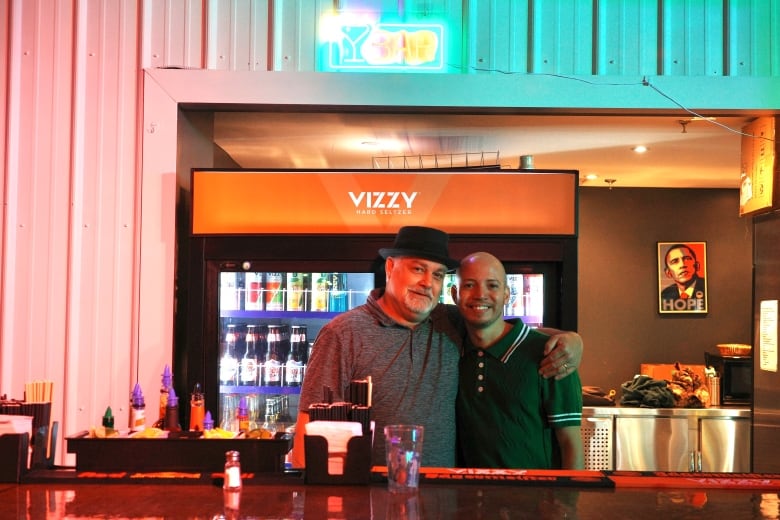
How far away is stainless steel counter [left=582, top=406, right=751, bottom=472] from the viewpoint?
5402mm

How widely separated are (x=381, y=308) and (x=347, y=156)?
2.60m

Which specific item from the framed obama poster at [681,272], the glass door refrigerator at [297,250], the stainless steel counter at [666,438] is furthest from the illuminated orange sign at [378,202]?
the framed obama poster at [681,272]

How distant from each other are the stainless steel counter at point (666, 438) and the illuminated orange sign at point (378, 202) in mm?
2118

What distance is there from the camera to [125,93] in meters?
4.00

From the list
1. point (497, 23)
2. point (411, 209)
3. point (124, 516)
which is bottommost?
point (124, 516)

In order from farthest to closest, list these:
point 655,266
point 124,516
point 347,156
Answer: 1. point 655,266
2. point 347,156
3. point 124,516

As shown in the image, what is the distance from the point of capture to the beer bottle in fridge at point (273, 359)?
420 centimetres

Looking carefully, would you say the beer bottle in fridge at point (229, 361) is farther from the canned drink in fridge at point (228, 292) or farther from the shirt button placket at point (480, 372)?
the shirt button placket at point (480, 372)

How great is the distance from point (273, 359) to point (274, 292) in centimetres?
38

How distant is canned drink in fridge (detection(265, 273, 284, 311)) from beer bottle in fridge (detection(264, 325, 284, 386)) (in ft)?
0.84

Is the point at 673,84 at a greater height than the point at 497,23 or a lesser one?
lesser

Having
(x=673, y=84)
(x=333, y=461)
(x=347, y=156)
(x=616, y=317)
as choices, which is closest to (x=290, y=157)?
(x=347, y=156)

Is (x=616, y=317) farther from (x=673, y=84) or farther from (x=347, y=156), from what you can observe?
(x=673, y=84)

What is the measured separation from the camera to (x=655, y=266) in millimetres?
7129
